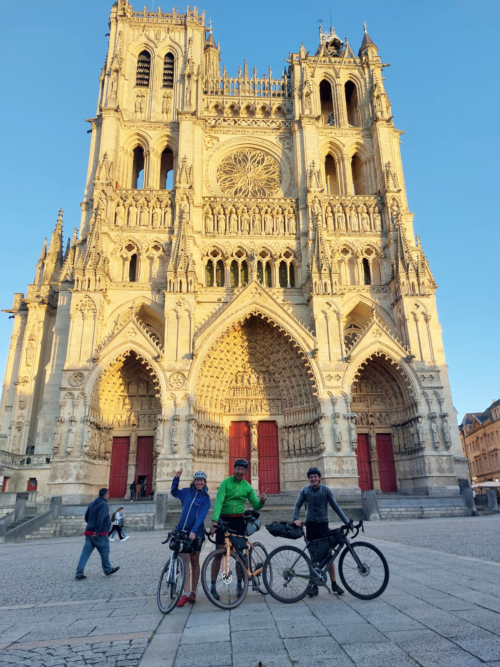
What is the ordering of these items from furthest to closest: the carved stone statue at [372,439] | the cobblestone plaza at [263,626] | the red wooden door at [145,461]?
the carved stone statue at [372,439]
the red wooden door at [145,461]
the cobblestone plaza at [263,626]

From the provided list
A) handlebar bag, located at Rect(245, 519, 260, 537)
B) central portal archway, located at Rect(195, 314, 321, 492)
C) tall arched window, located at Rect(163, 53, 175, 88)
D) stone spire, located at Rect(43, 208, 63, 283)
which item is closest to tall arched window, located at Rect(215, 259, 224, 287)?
central portal archway, located at Rect(195, 314, 321, 492)

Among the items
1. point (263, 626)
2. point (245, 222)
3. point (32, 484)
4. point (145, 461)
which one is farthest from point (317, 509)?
point (245, 222)

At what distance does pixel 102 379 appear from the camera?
21.6 m

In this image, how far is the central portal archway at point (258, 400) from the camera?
74.0ft

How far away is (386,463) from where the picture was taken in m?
23.7

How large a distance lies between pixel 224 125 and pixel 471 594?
95.8ft

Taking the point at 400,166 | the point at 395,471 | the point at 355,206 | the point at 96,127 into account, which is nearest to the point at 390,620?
the point at 395,471

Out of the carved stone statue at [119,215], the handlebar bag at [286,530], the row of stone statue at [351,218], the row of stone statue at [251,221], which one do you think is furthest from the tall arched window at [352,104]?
the handlebar bag at [286,530]

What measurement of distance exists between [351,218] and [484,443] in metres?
37.8

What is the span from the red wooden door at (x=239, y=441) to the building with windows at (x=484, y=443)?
33356 mm

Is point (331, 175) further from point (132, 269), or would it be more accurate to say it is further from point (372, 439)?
point (372, 439)

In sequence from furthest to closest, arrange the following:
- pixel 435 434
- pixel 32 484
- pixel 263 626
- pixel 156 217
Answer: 1. pixel 156 217
2. pixel 32 484
3. pixel 435 434
4. pixel 263 626

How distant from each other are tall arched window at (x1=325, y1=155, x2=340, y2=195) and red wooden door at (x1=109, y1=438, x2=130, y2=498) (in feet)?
64.6

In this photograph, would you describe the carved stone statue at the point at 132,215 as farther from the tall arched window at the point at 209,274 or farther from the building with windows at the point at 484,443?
the building with windows at the point at 484,443
